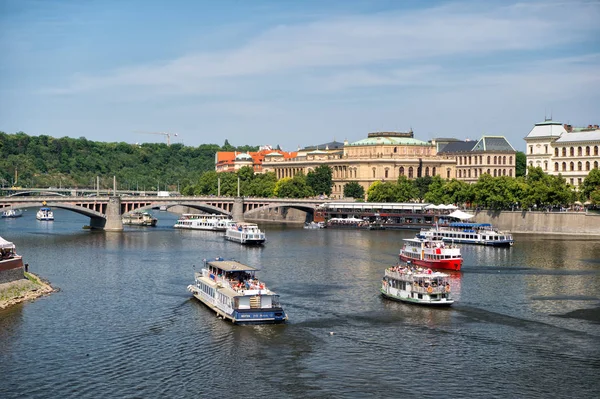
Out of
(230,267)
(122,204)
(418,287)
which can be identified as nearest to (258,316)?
(230,267)

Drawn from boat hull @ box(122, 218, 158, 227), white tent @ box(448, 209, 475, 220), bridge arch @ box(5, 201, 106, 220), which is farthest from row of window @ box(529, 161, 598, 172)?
bridge arch @ box(5, 201, 106, 220)

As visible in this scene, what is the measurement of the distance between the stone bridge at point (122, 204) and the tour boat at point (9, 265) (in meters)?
61.2

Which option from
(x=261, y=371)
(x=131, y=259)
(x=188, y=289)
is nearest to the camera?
(x=261, y=371)

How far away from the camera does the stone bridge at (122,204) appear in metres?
139

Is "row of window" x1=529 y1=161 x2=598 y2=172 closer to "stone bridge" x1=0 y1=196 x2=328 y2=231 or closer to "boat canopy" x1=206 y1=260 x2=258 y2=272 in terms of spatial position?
"stone bridge" x1=0 y1=196 x2=328 y2=231

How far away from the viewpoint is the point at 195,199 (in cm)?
16475

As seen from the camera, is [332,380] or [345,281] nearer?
[332,380]

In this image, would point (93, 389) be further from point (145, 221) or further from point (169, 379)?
point (145, 221)

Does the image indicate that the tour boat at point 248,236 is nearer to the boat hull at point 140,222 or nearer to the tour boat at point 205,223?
the tour boat at point 205,223

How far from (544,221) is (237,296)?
313ft

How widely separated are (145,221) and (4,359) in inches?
4650

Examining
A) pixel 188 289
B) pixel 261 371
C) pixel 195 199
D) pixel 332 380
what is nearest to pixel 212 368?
pixel 261 371

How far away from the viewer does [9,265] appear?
72.3 m

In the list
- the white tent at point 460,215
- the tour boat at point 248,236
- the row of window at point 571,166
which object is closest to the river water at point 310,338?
the tour boat at point 248,236
